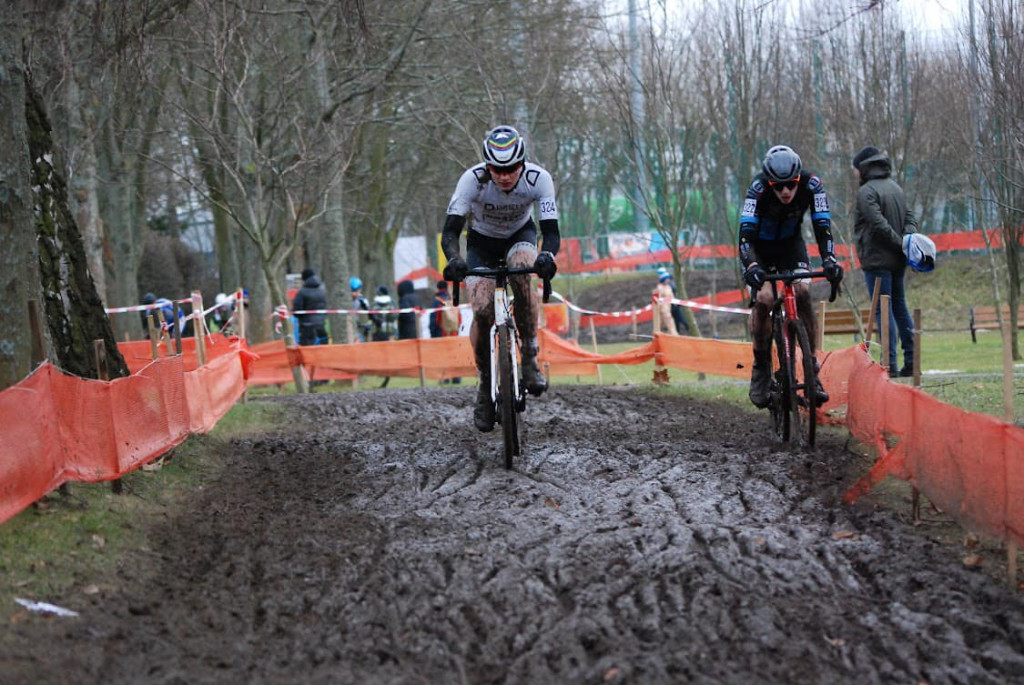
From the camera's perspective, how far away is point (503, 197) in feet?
28.7

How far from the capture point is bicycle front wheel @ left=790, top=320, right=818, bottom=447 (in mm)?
8383

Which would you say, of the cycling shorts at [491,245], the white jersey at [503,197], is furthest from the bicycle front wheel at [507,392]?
the white jersey at [503,197]

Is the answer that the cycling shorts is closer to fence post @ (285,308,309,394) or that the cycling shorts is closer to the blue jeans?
the blue jeans

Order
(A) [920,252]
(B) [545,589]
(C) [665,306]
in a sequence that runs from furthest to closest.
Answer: (C) [665,306] < (A) [920,252] < (B) [545,589]

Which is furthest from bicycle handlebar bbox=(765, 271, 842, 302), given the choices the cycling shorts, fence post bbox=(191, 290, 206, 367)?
fence post bbox=(191, 290, 206, 367)

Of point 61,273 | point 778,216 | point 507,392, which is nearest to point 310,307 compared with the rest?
point 61,273

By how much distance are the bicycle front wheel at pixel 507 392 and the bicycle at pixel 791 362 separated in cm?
197

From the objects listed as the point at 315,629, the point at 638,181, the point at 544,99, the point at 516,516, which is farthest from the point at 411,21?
the point at 315,629

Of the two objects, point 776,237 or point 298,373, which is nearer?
point 776,237

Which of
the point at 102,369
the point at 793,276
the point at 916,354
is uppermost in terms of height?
the point at 793,276

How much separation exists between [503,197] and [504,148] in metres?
0.54

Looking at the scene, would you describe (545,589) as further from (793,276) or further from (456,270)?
(793,276)

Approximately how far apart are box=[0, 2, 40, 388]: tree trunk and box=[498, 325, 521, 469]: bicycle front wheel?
3025 mm

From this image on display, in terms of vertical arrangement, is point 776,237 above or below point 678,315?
above
